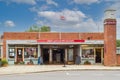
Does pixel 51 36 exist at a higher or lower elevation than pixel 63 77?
higher

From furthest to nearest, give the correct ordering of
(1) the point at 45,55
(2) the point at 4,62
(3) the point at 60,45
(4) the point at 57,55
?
(4) the point at 57,55, (1) the point at 45,55, (3) the point at 60,45, (2) the point at 4,62

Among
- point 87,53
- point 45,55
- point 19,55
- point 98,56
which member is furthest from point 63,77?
point 45,55

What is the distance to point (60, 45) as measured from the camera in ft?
150

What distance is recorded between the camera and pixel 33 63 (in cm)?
4344

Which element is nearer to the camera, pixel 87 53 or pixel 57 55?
pixel 87 53

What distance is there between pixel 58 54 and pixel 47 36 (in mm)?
3888

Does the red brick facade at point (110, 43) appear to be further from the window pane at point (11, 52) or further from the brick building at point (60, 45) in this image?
the window pane at point (11, 52)

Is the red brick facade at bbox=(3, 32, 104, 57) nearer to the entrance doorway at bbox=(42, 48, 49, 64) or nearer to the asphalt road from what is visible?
the entrance doorway at bbox=(42, 48, 49, 64)

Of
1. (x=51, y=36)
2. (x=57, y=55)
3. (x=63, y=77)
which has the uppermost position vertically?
(x=51, y=36)

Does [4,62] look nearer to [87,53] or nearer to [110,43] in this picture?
[87,53]

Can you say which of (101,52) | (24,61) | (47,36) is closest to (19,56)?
(24,61)

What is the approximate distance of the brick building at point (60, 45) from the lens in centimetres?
4206

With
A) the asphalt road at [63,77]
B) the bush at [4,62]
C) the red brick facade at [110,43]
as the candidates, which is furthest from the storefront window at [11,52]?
the asphalt road at [63,77]

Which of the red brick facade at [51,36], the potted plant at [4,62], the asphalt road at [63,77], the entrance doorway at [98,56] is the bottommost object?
the asphalt road at [63,77]
